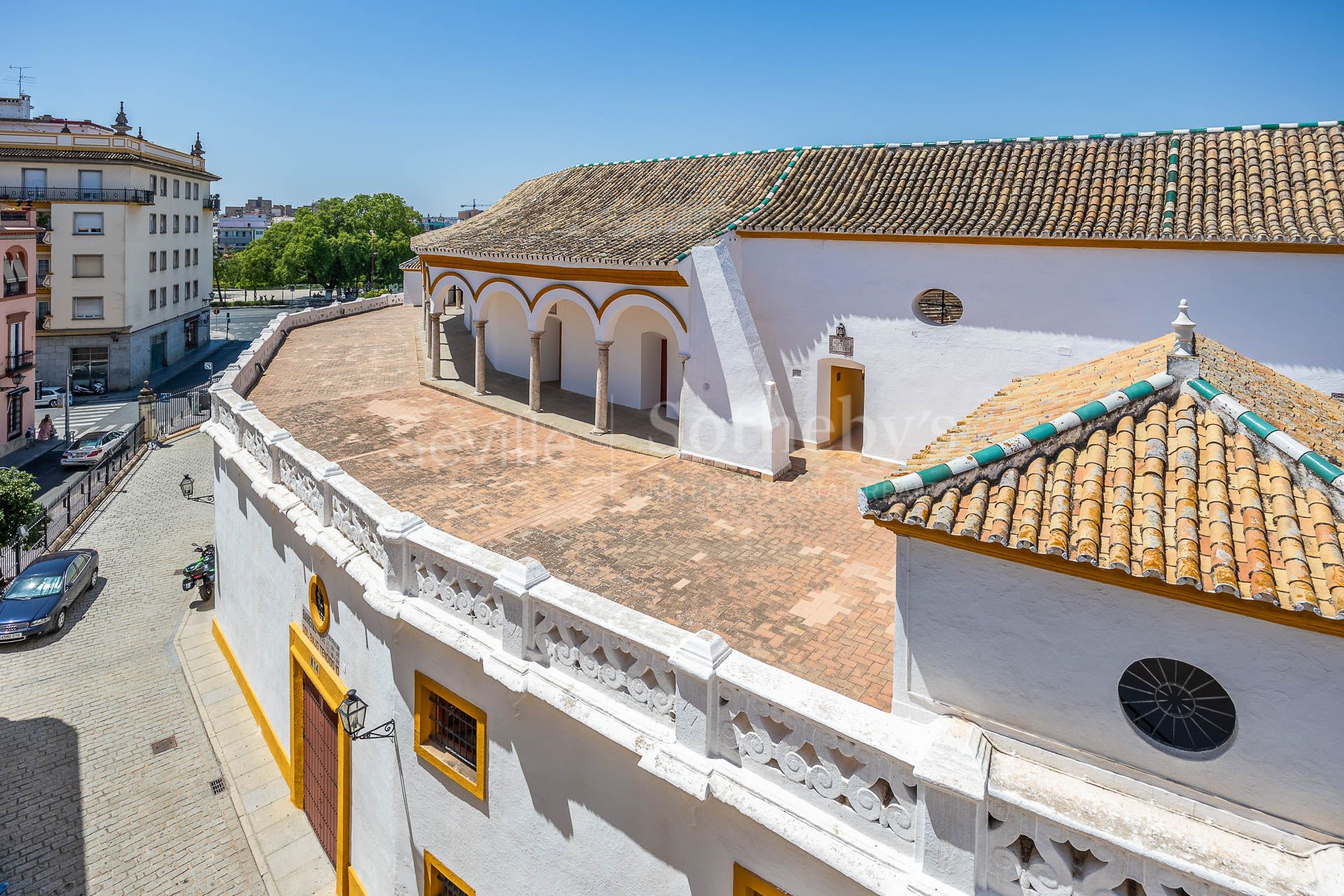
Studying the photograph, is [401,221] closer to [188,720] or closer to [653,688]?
[188,720]

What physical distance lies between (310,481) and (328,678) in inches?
94.9

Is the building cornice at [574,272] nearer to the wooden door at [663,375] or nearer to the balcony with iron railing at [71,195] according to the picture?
the wooden door at [663,375]

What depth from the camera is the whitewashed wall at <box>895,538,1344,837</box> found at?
12.7 feet

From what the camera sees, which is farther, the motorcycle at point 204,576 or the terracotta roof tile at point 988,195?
the motorcycle at point 204,576

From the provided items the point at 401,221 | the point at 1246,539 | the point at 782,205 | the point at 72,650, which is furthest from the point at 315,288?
the point at 1246,539

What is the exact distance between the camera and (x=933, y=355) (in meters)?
13.4

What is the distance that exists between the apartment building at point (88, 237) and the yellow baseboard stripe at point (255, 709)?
29456 mm

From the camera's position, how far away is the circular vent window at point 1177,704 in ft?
13.6

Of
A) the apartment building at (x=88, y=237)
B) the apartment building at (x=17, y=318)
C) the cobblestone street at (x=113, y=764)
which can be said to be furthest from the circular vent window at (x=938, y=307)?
the apartment building at (x=88, y=237)

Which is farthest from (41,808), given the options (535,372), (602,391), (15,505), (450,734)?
(602,391)

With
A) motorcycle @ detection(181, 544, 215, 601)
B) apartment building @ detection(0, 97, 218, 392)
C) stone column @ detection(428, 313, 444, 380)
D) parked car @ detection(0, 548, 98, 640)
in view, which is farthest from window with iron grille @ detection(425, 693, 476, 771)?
apartment building @ detection(0, 97, 218, 392)

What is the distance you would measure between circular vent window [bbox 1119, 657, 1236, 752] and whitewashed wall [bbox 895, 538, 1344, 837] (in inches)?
2.6

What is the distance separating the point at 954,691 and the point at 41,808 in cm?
1381

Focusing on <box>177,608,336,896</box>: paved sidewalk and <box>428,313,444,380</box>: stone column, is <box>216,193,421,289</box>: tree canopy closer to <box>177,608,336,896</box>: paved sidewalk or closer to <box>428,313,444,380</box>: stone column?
<box>428,313,444,380</box>: stone column
